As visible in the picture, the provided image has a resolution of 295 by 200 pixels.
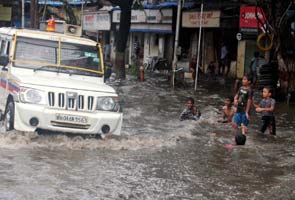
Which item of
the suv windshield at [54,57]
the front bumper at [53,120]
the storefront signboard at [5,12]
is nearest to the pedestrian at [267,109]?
the suv windshield at [54,57]

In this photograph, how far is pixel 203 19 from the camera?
27438 millimetres

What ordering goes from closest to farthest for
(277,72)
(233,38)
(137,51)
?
(277,72)
(233,38)
(137,51)

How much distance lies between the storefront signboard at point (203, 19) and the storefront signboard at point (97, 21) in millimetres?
10221

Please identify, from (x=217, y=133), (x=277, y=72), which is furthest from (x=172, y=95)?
(x=217, y=133)

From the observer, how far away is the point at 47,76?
33.7 ft

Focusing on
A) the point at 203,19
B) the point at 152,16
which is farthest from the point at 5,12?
the point at 203,19

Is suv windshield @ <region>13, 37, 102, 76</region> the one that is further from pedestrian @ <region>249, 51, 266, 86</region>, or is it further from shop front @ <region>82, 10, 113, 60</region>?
shop front @ <region>82, 10, 113, 60</region>

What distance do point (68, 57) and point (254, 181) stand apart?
4370mm

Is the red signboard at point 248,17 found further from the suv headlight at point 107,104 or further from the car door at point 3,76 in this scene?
the suv headlight at point 107,104

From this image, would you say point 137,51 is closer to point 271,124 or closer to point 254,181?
point 271,124

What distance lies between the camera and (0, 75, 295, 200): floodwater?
7.26m

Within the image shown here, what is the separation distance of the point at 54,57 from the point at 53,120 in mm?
1719

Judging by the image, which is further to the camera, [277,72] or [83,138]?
[277,72]

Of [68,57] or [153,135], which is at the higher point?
[68,57]
